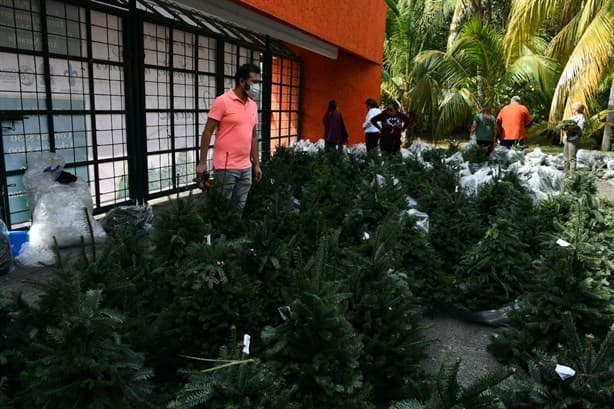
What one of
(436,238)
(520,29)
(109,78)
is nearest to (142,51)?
(109,78)

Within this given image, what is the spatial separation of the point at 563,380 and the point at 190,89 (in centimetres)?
754

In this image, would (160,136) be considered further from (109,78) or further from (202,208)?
(202,208)

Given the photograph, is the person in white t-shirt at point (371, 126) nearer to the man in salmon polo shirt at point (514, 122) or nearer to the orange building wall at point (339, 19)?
the orange building wall at point (339, 19)

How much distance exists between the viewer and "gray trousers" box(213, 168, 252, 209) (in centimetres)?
471

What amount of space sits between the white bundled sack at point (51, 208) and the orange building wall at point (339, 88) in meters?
9.18

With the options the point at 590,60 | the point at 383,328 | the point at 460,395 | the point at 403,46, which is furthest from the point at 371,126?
the point at 460,395

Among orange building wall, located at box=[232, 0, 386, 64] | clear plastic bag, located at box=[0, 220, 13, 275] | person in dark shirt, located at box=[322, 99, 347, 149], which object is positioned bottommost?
clear plastic bag, located at box=[0, 220, 13, 275]

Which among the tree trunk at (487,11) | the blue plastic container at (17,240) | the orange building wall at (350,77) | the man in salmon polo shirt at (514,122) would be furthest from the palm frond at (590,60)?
the blue plastic container at (17,240)

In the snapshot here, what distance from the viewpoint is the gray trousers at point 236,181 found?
15.5 feet

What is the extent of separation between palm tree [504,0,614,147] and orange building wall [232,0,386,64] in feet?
12.0

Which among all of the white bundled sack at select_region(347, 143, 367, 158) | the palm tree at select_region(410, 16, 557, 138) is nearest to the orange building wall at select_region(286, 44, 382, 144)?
the palm tree at select_region(410, 16, 557, 138)

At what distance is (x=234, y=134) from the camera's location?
4703 mm

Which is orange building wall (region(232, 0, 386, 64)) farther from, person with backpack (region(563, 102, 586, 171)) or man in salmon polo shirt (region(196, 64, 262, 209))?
person with backpack (region(563, 102, 586, 171))

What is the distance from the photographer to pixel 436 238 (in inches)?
194
